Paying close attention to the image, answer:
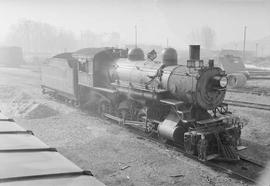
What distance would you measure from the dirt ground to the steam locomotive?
0.69m

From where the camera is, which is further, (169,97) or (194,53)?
(169,97)

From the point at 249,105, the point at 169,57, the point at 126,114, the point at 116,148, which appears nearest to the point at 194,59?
the point at 169,57

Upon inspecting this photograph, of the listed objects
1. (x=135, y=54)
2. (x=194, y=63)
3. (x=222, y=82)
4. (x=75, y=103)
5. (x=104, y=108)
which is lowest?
(x=75, y=103)

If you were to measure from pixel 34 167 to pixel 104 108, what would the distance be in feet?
39.3

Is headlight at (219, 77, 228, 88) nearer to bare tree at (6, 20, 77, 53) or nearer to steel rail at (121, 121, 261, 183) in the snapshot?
steel rail at (121, 121, 261, 183)

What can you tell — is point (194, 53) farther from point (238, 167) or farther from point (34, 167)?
point (34, 167)

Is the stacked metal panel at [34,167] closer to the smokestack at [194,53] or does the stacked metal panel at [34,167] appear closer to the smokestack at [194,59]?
the smokestack at [194,59]

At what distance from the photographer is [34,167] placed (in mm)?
4359

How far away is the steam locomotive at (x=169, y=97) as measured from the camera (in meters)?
10.9

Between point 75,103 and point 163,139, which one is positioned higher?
point 75,103

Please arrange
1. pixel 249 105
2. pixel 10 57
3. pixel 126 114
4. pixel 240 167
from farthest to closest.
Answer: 1. pixel 10 57
2. pixel 249 105
3. pixel 126 114
4. pixel 240 167

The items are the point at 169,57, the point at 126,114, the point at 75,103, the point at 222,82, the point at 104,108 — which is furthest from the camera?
the point at 75,103

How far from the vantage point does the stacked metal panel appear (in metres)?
3.91

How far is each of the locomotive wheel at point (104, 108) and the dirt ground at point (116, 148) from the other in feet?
1.60
